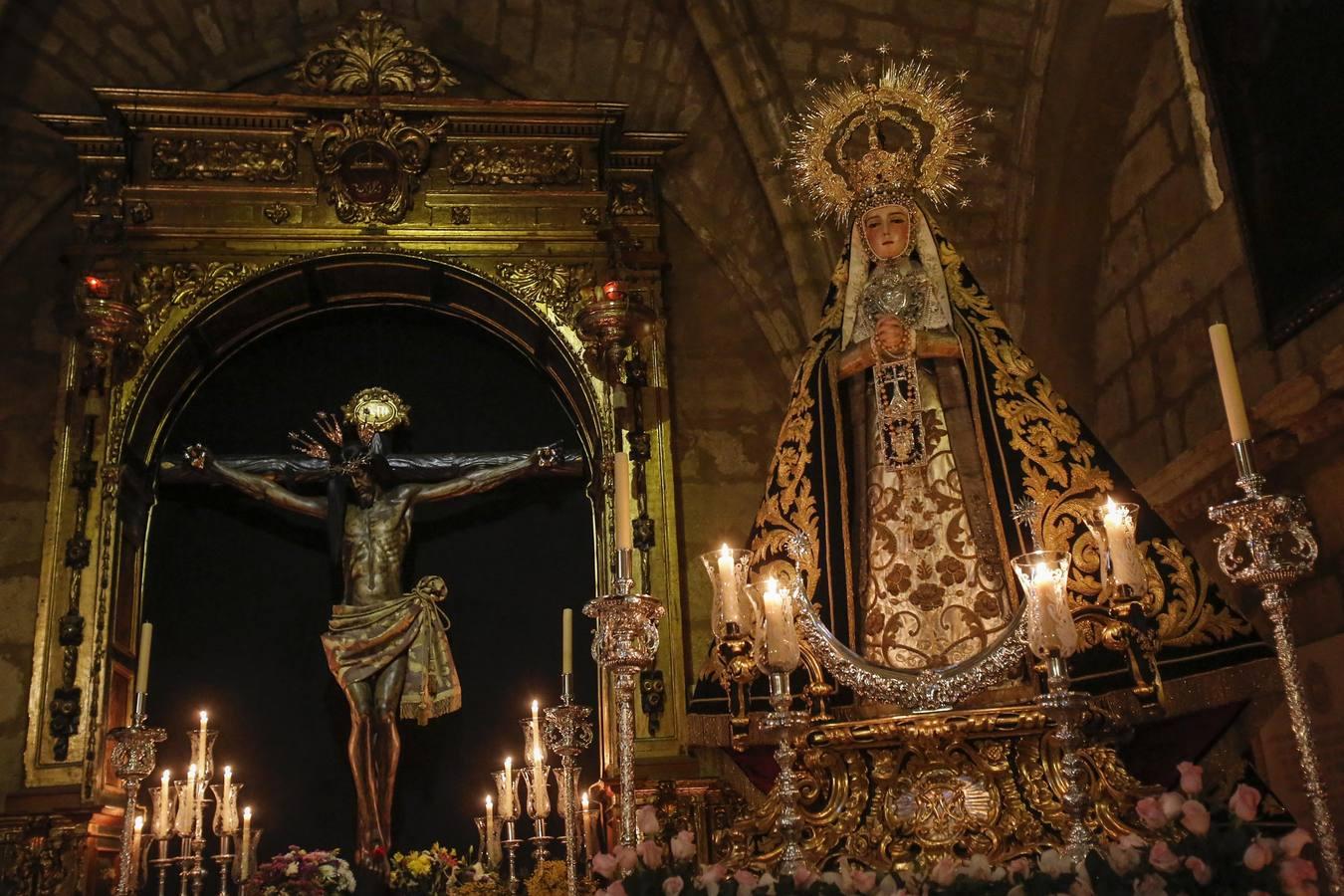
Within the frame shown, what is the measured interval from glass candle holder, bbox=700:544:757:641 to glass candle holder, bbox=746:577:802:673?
92 mm

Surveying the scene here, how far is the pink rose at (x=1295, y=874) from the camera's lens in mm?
2348

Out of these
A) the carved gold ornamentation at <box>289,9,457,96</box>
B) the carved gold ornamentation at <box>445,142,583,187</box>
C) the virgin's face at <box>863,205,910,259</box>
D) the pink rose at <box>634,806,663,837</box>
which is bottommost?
the pink rose at <box>634,806,663,837</box>

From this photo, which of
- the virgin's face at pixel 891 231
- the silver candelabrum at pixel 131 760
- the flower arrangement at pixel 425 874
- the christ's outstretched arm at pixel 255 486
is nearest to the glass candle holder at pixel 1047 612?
the virgin's face at pixel 891 231

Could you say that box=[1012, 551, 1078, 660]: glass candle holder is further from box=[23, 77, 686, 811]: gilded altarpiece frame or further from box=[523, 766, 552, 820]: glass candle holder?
box=[23, 77, 686, 811]: gilded altarpiece frame

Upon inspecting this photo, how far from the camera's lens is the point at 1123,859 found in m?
2.47

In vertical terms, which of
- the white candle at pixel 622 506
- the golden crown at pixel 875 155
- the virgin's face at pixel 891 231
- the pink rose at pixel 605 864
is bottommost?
the pink rose at pixel 605 864

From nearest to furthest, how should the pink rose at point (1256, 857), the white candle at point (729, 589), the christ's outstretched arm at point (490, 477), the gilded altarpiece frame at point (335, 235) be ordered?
the pink rose at point (1256, 857), the white candle at point (729, 589), the gilded altarpiece frame at point (335, 235), the christ's outstretched arm at point (490, 477)

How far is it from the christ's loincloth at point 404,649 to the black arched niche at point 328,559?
0.34m

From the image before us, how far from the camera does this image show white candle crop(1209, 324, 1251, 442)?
8.59 feet

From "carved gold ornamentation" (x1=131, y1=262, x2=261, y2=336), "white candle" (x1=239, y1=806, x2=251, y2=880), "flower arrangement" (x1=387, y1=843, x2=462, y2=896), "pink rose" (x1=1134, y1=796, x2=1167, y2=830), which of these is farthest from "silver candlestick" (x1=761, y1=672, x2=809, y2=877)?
"carved gold ornamentation" (x1=131, y1=262, x2=261, y2=336)

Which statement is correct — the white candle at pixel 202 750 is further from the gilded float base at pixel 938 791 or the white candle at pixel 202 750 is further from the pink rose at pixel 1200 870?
the pink rose at pixel 1200 870

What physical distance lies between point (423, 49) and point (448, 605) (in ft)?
9.35

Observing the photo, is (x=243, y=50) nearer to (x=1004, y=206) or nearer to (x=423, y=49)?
(x=423, y=49)

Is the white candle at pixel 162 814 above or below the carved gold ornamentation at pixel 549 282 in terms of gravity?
below
